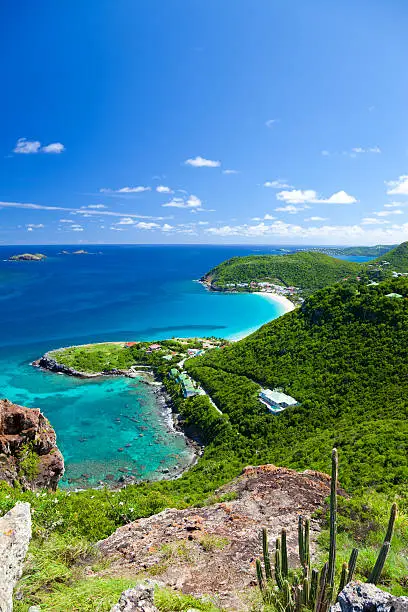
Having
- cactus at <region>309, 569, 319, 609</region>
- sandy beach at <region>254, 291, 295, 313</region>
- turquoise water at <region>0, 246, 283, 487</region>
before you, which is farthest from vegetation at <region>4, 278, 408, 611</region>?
sandy beach at <region>254, 291, 295, 313</region>

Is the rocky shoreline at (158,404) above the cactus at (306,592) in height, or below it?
below

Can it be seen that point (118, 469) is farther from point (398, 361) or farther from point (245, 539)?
point (398, 361)

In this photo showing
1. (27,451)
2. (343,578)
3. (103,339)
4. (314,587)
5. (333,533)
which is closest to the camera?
(343,578)

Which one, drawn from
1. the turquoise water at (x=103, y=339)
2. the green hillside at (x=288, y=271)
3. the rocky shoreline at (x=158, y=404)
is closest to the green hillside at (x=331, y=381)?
the rocky shoreline at (x=158, y=404)

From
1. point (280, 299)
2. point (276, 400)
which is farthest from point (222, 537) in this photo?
point (280, 299)

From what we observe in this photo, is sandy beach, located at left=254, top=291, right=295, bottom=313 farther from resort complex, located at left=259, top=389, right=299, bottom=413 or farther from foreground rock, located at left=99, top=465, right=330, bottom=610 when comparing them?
foreground rock, located at left=99, top=465, right=330, bottom=610

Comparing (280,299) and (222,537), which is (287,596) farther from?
(280,299)

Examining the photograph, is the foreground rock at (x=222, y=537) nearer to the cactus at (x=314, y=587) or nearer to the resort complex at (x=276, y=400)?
the cactus at (x=314, y=587)
